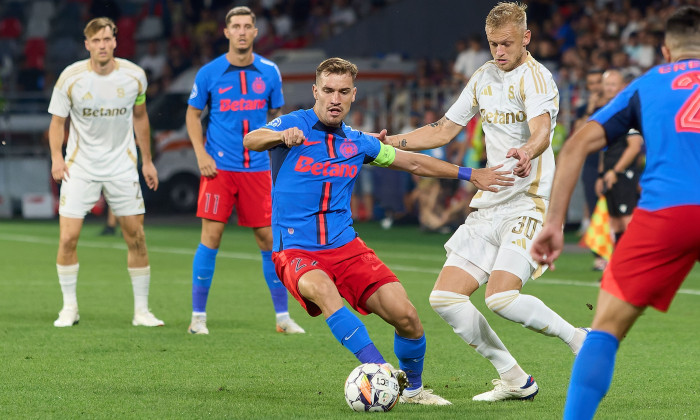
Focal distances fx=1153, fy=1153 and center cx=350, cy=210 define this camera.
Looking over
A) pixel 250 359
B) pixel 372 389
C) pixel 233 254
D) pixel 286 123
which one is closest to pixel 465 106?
pixel 286 123

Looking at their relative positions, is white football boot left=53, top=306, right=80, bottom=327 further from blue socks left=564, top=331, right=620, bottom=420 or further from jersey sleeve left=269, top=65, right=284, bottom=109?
blue socks left=564, top=331, right=620, bottom=420

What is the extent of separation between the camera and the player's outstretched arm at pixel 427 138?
6.95 meters

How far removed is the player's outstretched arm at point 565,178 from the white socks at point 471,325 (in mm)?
1660

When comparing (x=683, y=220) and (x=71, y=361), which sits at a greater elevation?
(x=683, y=220)

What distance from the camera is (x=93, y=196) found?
928cm

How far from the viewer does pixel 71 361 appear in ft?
24.3

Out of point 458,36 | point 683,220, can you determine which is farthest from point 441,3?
point 683,220

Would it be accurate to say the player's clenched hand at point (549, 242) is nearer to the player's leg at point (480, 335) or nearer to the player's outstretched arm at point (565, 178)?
the player's outstretched arm at point (565, 178)

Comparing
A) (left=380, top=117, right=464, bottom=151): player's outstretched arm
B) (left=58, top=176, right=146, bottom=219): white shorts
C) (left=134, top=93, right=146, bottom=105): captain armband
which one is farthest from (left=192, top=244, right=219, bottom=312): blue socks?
(left=380, top=117, right=464, bottom=151): player's outstretched arm

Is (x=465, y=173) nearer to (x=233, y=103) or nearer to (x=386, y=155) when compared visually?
(x=386, y=155)

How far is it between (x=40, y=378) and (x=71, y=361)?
0.64 m

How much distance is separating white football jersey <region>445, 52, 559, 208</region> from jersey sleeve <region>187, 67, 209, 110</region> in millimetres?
2910

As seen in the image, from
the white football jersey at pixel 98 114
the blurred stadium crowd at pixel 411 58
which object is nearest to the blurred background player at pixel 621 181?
the blurred stadium crowd at pixel 411 58

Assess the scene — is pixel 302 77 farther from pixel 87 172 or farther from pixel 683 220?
pixel 683 220
